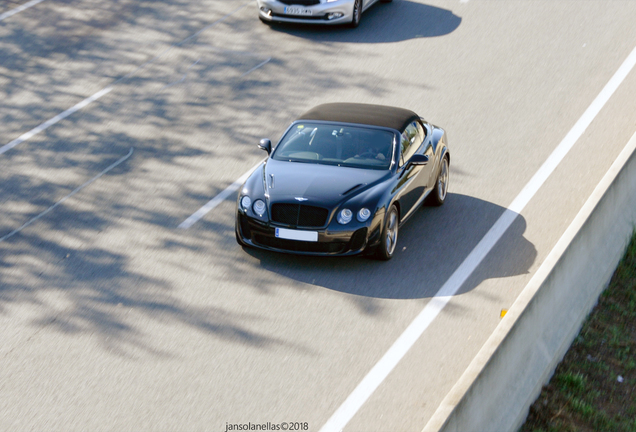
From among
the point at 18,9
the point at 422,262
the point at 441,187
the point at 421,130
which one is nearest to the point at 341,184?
the point at 422,262

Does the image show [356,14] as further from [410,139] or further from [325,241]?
[325,241]

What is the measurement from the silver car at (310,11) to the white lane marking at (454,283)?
5.39 meters

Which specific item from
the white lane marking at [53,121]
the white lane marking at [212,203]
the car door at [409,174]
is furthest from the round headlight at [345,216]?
the white lane marking at [53,121]

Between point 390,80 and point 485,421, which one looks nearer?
point 485,421

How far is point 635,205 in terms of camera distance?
10125mm

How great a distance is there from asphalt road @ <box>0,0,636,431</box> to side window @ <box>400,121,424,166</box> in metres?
0.98

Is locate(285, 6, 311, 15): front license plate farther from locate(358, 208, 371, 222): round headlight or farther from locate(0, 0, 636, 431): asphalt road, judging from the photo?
locate(358, 208, 371, 222): round headlight

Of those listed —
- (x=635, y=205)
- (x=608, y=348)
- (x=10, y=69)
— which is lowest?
(x=10, y=69)

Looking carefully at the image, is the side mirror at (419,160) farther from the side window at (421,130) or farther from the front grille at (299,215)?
the front grille at (299,215)

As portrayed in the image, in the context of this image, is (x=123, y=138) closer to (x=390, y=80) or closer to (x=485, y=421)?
(x=390, y=80)

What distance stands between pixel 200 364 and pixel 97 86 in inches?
336

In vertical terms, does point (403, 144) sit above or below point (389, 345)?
above

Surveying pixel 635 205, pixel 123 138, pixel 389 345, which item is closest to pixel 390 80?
pixel 123 138

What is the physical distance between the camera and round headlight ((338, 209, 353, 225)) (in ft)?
29.5
